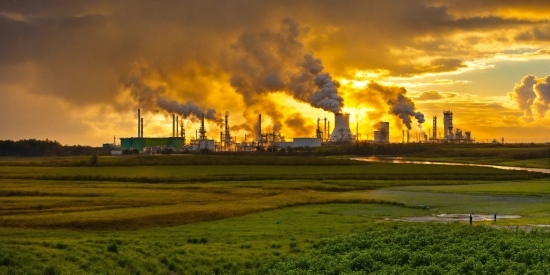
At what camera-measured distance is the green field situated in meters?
37.3

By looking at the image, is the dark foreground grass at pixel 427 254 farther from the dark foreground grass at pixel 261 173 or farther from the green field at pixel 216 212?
the dark foreground grass at pixel 261 173

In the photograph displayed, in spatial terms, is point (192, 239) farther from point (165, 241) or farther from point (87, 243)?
point (87, 243)

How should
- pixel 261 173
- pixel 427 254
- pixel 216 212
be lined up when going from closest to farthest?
1. pixel 427 254
2. pixel 216 212
3. pixel 261 173

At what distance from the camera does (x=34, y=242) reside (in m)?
38.4

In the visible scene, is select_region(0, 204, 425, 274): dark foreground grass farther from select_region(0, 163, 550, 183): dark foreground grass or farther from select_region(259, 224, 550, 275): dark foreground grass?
select_region(0, 163, 550, 183): dark foreground grass

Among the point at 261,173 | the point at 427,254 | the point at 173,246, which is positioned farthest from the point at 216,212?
the point at 261,173

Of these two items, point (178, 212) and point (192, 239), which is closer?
point (192, 239)

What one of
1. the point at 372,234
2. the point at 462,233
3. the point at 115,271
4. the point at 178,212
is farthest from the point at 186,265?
A: the point at 178,212

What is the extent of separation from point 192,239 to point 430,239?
16350mm

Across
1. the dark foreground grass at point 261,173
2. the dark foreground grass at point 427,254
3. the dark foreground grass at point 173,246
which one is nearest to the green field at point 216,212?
the dark foreground grass at point 173,246

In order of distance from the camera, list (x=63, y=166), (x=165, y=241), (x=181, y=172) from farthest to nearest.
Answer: (x=63, y=166)
(x=181, y=172)
(x=165, y=241)

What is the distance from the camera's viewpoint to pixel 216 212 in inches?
2466

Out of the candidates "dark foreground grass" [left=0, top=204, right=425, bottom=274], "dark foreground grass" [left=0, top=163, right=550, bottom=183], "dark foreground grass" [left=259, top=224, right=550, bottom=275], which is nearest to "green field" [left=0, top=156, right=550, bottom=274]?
"dark foreground grass" [left=0, top=204, right=425, bottom=274]

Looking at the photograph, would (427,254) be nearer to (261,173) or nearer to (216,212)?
(216,212)
